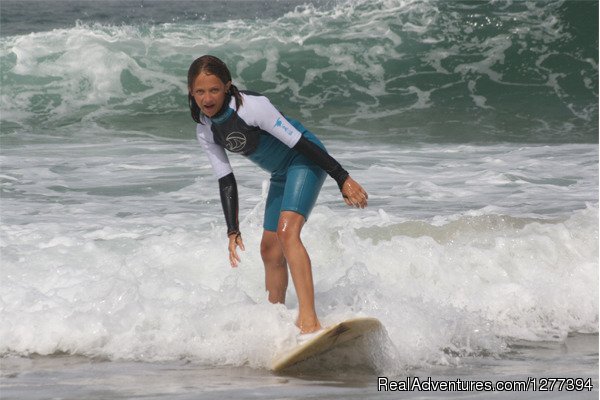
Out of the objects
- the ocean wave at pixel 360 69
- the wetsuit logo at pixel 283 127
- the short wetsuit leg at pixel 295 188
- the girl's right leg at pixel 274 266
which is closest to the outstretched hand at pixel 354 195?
the short wetsuit leg at pixel 295 188

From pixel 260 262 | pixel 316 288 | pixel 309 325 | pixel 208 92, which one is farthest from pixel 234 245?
pixel 260 262

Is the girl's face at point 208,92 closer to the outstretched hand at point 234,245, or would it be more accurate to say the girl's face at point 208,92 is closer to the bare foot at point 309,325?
the outstretched hand at point 234,245

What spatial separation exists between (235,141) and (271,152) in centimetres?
20

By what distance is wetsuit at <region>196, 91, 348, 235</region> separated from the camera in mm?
5203

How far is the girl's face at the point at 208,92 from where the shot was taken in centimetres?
501

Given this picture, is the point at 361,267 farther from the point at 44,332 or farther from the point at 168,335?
the point at 44,332

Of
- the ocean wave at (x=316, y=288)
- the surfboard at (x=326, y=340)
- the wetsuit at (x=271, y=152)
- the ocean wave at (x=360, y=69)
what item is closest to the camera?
the surfboard at (x=326, y=340)

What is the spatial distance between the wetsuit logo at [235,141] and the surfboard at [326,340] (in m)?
0.98

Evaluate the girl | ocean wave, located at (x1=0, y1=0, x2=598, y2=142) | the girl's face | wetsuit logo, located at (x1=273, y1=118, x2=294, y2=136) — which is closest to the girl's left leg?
the girl

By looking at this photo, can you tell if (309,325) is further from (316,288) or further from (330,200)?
(330,200)

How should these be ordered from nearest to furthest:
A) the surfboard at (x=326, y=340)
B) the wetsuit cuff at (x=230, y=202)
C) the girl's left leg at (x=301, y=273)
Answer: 1. the surfboard at (x=326, y=340)
2. the girl's left leg at (x=301, y=273)
3. the wetsuit cuff at (x=230, y=202)

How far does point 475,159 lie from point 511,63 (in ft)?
19.3

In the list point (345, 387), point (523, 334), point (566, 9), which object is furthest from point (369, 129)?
point (345, 387)

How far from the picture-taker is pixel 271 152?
535 cm
